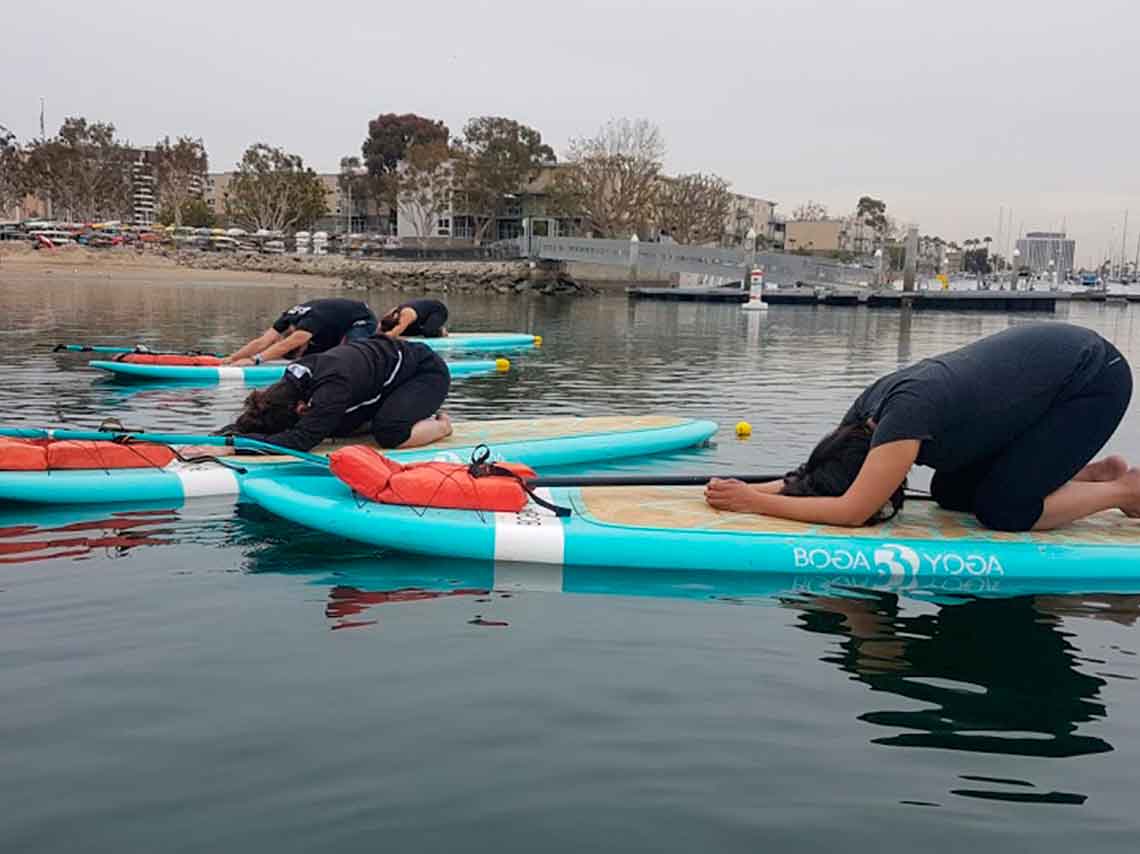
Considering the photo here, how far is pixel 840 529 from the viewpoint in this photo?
627 cm

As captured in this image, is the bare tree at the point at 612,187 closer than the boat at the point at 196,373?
No

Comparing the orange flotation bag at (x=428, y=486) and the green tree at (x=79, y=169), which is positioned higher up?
the green tree at (x=79, y=169)

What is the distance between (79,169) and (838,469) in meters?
79.3

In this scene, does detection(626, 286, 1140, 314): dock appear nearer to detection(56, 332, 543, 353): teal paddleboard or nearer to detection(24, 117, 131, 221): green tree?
detection(56, 332, 543, 353): teal paddleboard

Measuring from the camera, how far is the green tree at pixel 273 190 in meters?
75.1

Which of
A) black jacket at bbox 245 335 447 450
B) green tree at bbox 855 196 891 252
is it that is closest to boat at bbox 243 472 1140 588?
black jacket at bbox 245 335 447 450

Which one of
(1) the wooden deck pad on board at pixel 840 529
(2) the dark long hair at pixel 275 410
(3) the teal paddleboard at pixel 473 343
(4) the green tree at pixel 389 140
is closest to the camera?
(1) the wooden deck pad on board at pixel 840 529

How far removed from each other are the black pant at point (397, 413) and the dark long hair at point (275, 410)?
0.46 metres

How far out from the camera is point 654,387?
16.5m

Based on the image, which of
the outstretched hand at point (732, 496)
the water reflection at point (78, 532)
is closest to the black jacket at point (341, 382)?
the water reflection at point (78, 532)

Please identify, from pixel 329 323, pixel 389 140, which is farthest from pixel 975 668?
pixel 389 140

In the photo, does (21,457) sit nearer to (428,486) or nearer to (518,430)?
(428,486)

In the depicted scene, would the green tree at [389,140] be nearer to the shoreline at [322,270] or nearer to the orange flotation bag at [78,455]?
the shoreline at [322,270]

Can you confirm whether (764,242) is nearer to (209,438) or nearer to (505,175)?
(505,175)
